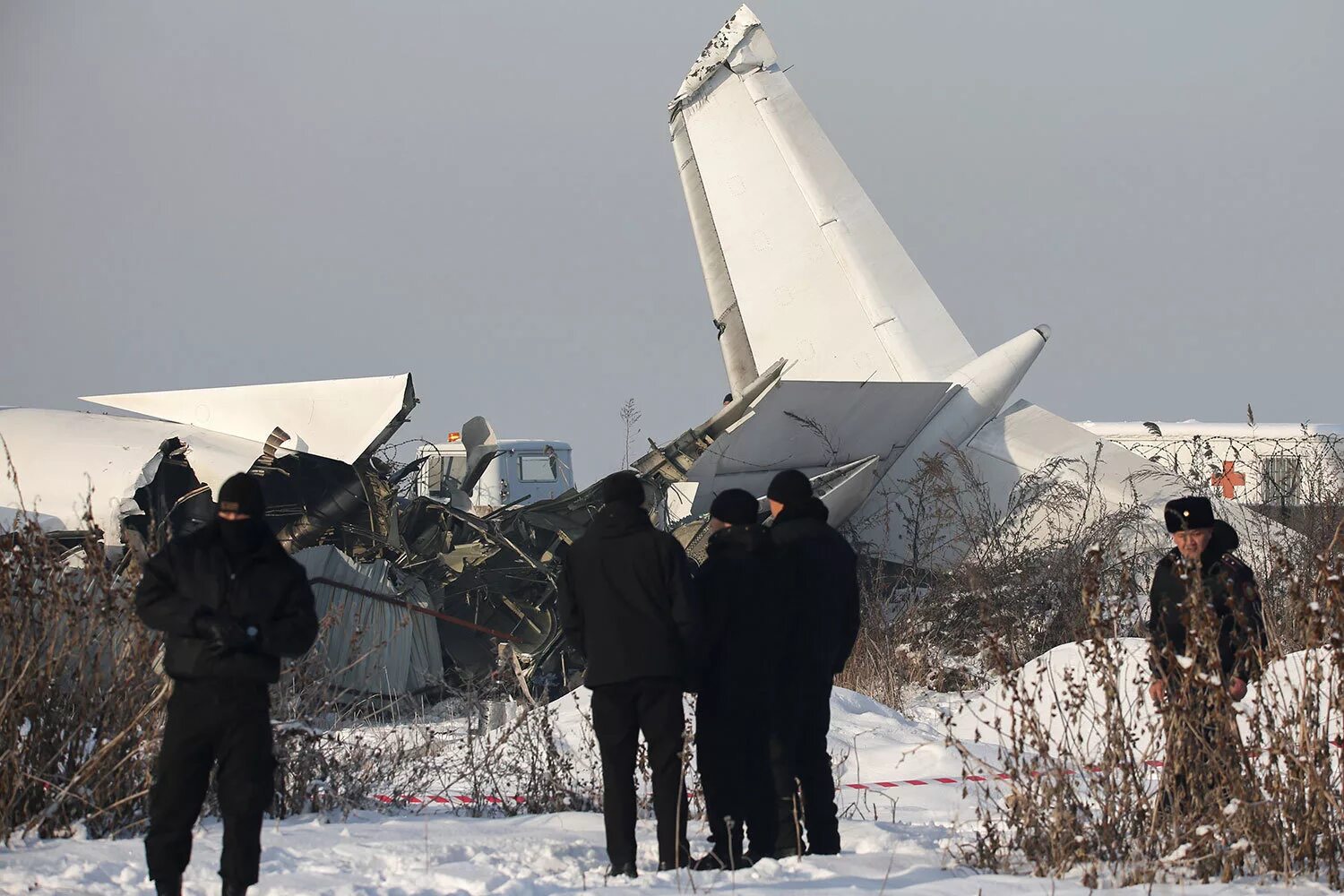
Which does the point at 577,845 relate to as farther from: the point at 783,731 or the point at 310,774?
the point at 310,774

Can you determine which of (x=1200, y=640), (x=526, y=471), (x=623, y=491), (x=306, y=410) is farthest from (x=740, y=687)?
(x=526, y=471)

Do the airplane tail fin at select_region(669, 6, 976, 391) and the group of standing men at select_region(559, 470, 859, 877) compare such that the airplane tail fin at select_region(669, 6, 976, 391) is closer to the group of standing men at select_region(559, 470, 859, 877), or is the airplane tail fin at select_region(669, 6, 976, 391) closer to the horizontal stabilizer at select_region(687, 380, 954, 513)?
the horizontal stabilizer at select_region(687, 380, 954, 513)

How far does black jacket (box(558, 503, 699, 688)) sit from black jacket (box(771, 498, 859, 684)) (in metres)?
0.62

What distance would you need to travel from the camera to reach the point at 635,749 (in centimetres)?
565

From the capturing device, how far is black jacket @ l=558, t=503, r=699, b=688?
5520 millimetres

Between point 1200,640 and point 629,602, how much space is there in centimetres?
206

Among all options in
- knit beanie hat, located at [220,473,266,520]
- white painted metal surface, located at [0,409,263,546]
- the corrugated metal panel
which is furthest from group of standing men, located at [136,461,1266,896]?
white painted metal surface, located at [0,409,263,546]

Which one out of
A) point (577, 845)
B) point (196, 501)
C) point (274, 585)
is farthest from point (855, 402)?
point (274, 585)

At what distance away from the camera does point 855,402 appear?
14891 millimetres

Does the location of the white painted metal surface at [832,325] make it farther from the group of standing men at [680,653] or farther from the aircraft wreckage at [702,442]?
the group of standing men at [680,653]

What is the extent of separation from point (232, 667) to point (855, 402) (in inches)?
427

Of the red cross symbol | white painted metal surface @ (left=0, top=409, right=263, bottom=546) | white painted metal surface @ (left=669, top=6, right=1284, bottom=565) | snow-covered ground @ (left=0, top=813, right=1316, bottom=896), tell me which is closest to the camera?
snow-covered ground @ (left=0, top=813, right=1316, bottom=896)

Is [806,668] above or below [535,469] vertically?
below

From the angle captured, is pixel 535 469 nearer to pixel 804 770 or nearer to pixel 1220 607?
pixel 804 770
